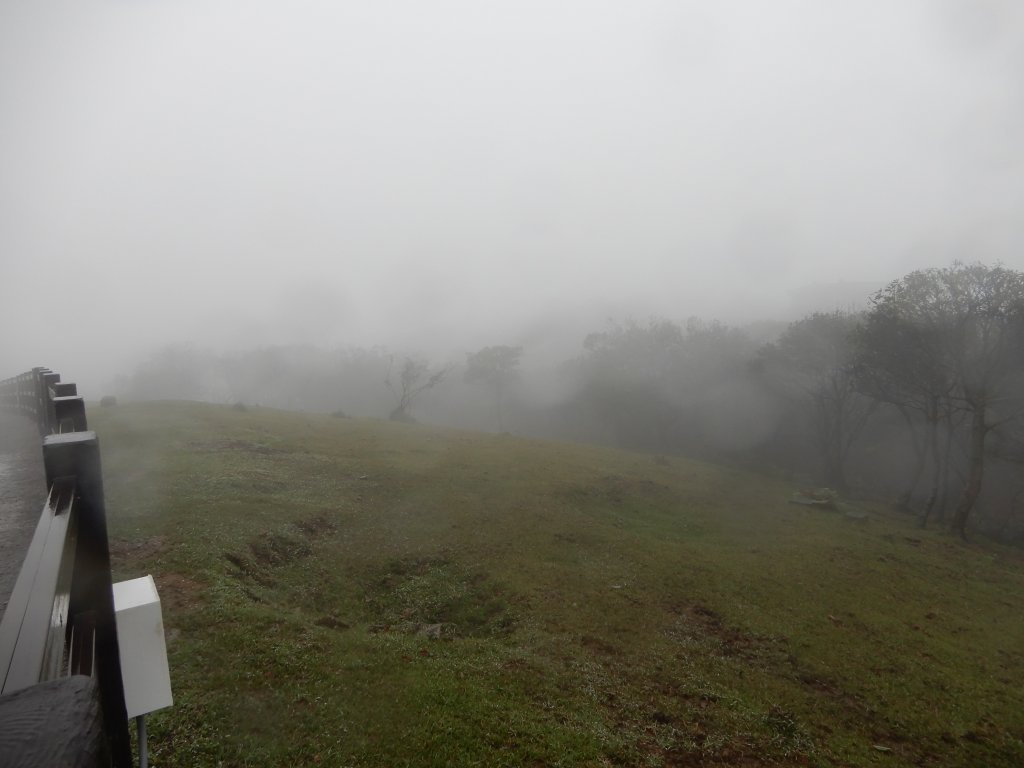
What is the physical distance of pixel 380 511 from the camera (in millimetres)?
22516

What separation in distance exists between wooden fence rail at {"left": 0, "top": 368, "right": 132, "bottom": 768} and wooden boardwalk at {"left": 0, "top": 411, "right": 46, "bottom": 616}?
83.9 inches

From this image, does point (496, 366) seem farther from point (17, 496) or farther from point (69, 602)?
point (69, 602)

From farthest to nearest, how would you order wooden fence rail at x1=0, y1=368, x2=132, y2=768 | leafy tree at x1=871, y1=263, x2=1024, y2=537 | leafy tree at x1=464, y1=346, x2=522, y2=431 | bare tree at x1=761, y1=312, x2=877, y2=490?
leafy tree at x1=464, y1=346, x2=522, y2=431 < bare tree at x1=761, y1=312, x2=877, y2=490 < leafy tree at x1=871, y1=263, x2=1024, y2=537 < wooden fence rail at x1=0, y1=368, x2=132, y2=768

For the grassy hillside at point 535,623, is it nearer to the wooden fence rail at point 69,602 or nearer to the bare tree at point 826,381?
the wooden fence rail at point 69,602

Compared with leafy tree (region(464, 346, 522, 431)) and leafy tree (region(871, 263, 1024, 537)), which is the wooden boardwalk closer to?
leafy tree (region(871, 263, 1024, 537))

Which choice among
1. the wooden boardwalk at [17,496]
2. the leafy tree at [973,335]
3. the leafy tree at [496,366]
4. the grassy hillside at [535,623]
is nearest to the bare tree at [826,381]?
the leafy tree at [973,335]

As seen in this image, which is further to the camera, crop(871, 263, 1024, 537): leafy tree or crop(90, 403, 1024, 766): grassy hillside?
crop(871, 263, 1024, 537): leafy tree

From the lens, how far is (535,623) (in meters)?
14.2

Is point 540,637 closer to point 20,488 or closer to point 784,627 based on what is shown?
point 784,627

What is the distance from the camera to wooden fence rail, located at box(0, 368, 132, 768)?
5.04 feet

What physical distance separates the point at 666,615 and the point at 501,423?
59311 mm

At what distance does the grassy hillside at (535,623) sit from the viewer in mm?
9219

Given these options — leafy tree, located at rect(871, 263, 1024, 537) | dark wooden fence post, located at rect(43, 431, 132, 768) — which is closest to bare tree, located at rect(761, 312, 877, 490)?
leafy tree, located at rect(871, 263, 1024, 537)

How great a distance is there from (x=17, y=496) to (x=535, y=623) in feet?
37.6
